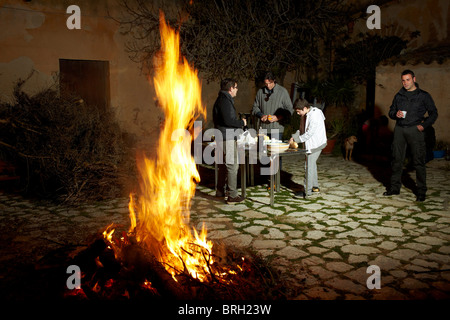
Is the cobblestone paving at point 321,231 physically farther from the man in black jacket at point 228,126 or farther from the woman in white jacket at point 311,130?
the woman in white jacket at point 311,130

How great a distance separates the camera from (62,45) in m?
11.9

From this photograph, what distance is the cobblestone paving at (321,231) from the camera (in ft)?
14.7

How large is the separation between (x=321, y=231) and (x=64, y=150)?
5.17 m

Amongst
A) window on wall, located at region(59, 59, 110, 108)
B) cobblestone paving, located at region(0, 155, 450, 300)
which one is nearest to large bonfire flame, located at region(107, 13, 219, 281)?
cobblestone paving, located at region(0, 155, 450, 300)

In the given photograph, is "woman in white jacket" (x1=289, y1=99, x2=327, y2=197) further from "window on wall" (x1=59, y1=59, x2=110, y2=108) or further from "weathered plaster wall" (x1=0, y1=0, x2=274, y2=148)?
"window on wall" (x1=59, y1=59, x2=110, y2=108)

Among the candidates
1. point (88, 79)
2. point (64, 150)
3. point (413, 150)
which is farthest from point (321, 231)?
point (88, 79)

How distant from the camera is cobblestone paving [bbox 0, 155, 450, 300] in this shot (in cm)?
448

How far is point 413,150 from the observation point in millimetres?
7570

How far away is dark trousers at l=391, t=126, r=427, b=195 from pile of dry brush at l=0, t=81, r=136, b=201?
5586 mm

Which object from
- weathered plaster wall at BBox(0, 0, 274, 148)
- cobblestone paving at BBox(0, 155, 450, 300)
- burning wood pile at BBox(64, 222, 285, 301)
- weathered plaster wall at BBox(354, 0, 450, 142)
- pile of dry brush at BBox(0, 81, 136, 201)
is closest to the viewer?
burning wood pile at BBox(64, 222, 285, 301)

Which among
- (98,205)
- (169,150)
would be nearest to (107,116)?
(98,205)

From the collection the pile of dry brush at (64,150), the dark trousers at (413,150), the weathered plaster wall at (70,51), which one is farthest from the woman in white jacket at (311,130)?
the weathered plaster wall at (70,51)
